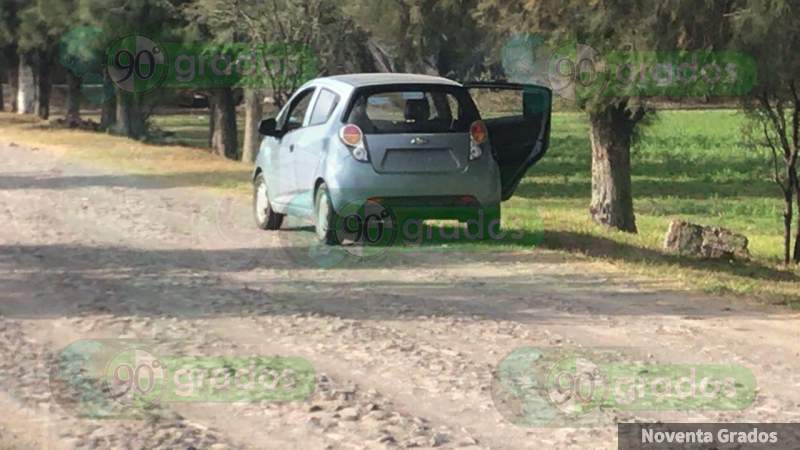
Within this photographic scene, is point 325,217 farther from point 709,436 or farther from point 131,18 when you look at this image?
point 131,18

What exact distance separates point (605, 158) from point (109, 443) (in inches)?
737

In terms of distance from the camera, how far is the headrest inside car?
47.2 feet

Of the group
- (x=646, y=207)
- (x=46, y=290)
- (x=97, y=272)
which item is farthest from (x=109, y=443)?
(x=646, y=207)

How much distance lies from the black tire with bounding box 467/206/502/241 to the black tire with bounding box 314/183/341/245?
1583 millimetres

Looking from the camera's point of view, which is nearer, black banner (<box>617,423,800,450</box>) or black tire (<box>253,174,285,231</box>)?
black banner (<box>617,423,800,450</box>)

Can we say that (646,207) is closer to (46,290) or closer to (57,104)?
(46,290)

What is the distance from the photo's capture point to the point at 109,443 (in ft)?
22.0

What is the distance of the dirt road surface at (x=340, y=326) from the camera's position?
7051 mm

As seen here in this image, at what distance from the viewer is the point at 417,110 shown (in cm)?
1445

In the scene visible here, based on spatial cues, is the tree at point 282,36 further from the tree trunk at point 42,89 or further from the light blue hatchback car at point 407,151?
the tree trunk at point 42,89

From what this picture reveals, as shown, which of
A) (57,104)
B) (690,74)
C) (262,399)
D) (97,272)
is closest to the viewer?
(262,399)

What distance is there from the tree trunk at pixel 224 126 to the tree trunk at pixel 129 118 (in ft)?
16.3

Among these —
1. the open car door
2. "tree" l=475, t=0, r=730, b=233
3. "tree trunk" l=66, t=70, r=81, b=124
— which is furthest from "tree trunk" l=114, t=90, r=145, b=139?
the open car door

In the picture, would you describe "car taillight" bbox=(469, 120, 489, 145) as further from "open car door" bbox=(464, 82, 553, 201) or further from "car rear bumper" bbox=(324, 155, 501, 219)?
"open car door" bbox=(464, 82, 553, 201)
